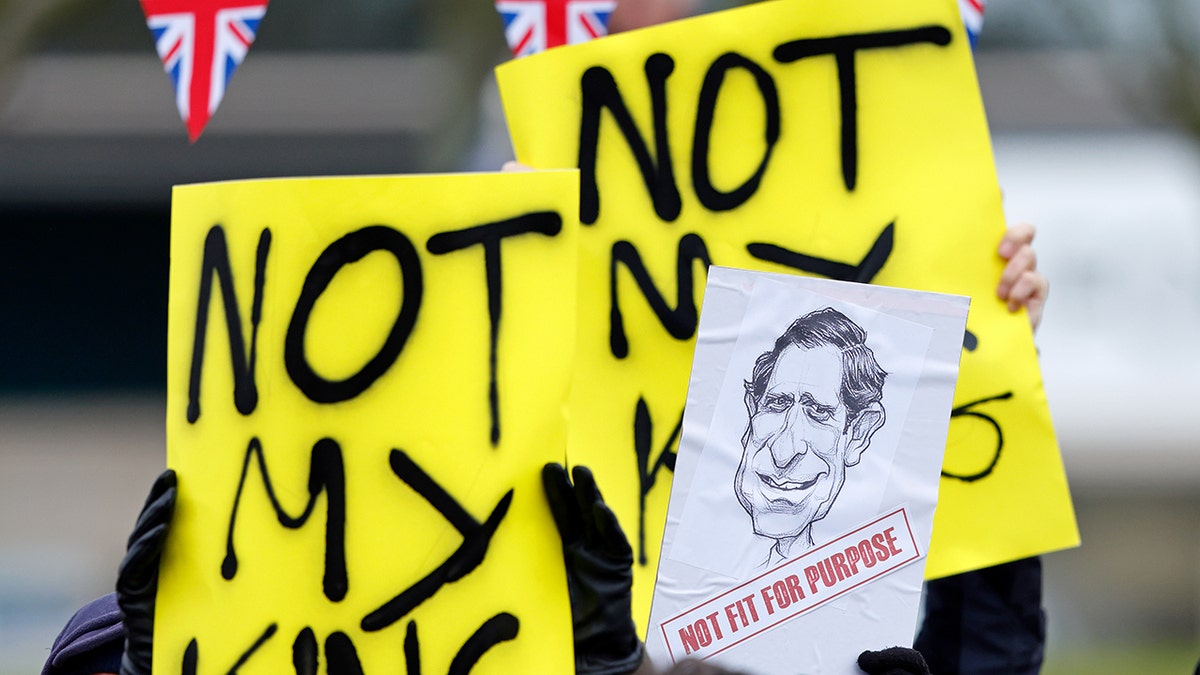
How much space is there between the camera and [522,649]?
1.40 meters

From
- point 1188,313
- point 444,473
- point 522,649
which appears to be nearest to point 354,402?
point 444,473


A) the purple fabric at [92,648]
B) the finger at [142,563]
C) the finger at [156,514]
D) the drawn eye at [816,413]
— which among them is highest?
the drawn eye at [816,413]

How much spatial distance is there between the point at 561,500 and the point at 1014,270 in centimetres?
77

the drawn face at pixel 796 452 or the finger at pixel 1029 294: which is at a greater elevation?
the finger at pixel 1029 294

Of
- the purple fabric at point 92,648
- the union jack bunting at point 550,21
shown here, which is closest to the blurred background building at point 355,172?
the union jack bunting at point 550,21

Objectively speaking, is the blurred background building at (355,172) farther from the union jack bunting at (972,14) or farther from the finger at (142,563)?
the finger at (142,563)

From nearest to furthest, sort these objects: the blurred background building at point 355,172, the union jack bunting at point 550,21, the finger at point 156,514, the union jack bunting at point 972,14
Answer: the finger at point 156,514, the union jack bunting at point 972,14, the union jack bunting at point 550,21, the blurred background building at point 355,172

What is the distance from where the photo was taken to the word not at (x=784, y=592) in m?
1.54

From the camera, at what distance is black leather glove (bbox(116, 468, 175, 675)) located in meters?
1.37

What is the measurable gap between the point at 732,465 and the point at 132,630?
0.69 m

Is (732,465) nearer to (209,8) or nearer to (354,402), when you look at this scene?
(354,402)

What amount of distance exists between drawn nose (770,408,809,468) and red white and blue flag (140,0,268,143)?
4.16ft

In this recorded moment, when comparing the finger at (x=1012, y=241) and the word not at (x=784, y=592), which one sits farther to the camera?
the finger at (x=1012, y=241)

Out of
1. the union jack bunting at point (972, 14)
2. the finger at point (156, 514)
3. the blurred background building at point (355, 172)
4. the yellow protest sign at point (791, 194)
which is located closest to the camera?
the finger at point (156, 514)
